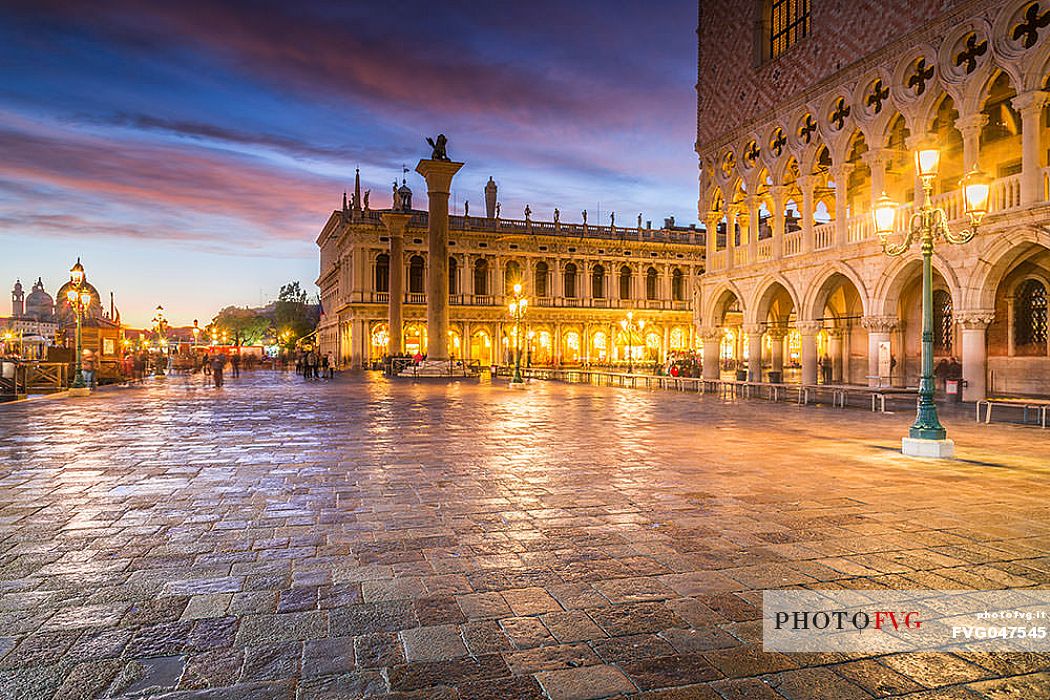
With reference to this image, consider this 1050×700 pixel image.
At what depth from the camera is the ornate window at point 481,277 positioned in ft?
193

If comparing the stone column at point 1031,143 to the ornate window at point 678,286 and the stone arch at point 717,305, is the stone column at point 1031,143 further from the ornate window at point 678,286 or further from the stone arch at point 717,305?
the ornate window at point 678,286

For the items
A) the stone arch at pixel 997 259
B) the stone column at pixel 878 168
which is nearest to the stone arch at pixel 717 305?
the stone column at pixel 878 168

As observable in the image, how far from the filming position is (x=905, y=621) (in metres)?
3.72

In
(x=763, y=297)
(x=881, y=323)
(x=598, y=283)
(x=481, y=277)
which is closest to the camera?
(x=881, y=323)

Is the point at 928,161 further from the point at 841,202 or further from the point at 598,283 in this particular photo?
the point at 598,283

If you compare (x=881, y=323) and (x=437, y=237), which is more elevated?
(x=437, y=237)

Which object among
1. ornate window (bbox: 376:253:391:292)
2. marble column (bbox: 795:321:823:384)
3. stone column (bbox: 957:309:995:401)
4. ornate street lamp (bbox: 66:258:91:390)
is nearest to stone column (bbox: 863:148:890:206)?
stone column (bbox: 957:309:995:401)

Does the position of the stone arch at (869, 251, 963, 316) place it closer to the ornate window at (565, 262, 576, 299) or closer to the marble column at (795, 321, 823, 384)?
the marble column at (795, 321, 823, 384)

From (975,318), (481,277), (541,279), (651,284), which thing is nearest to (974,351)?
(975,318)

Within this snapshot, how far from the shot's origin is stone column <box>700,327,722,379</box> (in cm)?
2869

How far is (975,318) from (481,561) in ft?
56.8

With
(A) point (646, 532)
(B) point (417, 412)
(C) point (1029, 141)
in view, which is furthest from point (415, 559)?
(C) point (1029, 141)

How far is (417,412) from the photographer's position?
16281 mm

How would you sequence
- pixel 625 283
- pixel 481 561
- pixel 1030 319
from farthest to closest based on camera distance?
pixel 625 283 → pixel 1030 319 → pixel 481 561
